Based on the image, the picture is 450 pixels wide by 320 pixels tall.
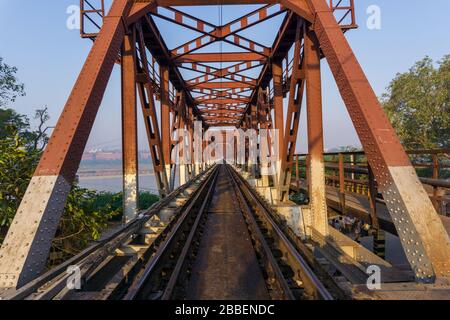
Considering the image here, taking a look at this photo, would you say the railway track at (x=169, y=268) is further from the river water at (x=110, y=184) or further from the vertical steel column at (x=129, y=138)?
the river water at (x=110, y=184)

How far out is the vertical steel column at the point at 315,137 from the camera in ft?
23.0

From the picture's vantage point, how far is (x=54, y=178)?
3.92 m

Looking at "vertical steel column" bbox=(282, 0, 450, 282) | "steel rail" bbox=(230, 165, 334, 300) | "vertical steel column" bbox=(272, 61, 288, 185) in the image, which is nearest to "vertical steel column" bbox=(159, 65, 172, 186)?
"vertical steel column" bbox=(272, 61, 288, 185)

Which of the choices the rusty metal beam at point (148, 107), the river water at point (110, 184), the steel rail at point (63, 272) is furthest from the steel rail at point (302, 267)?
the river water at point (110, 184)

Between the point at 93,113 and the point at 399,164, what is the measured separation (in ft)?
16.1

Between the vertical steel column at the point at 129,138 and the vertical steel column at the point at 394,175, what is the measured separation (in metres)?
5.15

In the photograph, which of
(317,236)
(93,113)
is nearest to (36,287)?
(93,113)

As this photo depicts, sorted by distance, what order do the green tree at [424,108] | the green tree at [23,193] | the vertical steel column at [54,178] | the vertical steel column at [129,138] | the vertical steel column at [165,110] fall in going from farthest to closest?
the green tree at [424,108] → the vertical steel column at [165,110] → the vertical steel column at [129,138] → the green tree at [23,193] → the vertical steel column at [54,178]

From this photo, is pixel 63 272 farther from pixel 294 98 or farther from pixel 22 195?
pixel 294 98

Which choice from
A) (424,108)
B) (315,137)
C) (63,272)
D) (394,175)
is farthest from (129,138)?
(424,108)

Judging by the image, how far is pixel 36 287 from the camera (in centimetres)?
303

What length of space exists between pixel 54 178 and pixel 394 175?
15.2 ft

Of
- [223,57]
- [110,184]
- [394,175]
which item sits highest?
[223,57]

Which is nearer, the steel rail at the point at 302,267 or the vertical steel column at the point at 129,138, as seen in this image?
the steel rail at the point at 302,267
